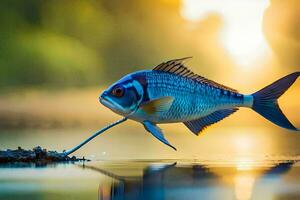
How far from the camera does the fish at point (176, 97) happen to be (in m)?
2.89

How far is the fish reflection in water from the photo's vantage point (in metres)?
2.03

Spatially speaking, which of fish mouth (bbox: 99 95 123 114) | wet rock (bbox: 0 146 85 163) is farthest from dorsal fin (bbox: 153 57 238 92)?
wet rock (bbox: 0 146 85 163)

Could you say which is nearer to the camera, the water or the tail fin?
the water

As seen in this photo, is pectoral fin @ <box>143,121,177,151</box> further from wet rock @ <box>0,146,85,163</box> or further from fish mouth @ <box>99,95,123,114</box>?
wet rock @ <box>0,146,85,163</box>

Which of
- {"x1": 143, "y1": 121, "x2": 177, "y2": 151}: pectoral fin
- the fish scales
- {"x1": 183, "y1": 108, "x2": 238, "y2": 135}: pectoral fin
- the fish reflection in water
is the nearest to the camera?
the fish reflection in water

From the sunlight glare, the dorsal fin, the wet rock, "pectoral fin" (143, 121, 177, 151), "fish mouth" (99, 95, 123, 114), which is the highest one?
the dorsal fin

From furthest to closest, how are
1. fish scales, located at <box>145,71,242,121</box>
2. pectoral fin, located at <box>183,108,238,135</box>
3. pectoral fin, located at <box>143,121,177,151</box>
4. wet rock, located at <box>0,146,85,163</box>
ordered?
wet rock, located at <box>0,146,85,163</box>
pectoral fin, located at <box>183,108,238,135</box>
fish scales, located at <box>145,71,242,121</box>
pectoral fin, located at <box>143,121,177,151</box>

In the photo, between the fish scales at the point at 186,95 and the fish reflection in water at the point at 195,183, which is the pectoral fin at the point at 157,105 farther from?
the fish reflection in water at the point at 195,183

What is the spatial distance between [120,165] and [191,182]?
0.85m

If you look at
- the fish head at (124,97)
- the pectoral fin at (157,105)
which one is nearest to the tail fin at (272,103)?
the pectoral fin at (157,105)

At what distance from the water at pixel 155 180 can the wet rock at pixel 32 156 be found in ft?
0.72

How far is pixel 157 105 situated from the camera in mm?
2867

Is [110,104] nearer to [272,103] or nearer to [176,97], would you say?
[176,97]

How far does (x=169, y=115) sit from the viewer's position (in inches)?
116
